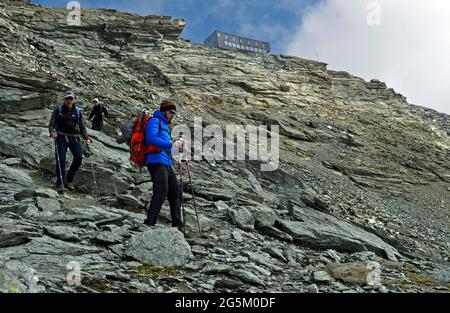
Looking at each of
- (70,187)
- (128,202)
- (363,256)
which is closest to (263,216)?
(363,256)

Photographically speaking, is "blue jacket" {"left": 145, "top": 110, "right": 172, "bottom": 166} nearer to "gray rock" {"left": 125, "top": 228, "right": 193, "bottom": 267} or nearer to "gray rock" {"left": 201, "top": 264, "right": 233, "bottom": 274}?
"gray rock" {"left": 125, "top": 228, "right": 193, "bottom": 267}

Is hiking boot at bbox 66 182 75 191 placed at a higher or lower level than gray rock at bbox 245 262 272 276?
higher

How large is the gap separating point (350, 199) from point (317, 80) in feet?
97.3

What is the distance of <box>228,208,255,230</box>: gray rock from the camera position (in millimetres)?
11211

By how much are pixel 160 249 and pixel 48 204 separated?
374 cm

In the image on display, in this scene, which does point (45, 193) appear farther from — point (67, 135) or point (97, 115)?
point (97, 115)

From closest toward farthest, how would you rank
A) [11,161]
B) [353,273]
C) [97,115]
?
[353,273] → [11,161] → [97,115]

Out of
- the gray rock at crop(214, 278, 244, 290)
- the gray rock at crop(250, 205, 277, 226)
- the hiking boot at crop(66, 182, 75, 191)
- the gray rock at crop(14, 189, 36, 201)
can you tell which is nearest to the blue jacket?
the gray rock at crop(214, 278, 244, 290)

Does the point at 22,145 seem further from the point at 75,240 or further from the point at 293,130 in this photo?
the point at 293,130

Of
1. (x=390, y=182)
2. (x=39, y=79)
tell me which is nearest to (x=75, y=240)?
(x=39, y=79)

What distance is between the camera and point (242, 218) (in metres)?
11.5

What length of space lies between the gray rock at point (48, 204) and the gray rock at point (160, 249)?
2976mm

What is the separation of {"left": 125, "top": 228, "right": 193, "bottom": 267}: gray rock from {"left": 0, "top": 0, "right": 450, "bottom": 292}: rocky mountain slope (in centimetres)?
2

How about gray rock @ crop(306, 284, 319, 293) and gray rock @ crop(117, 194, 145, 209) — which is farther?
gray rock @ crop(117, 194, 145, 209)
